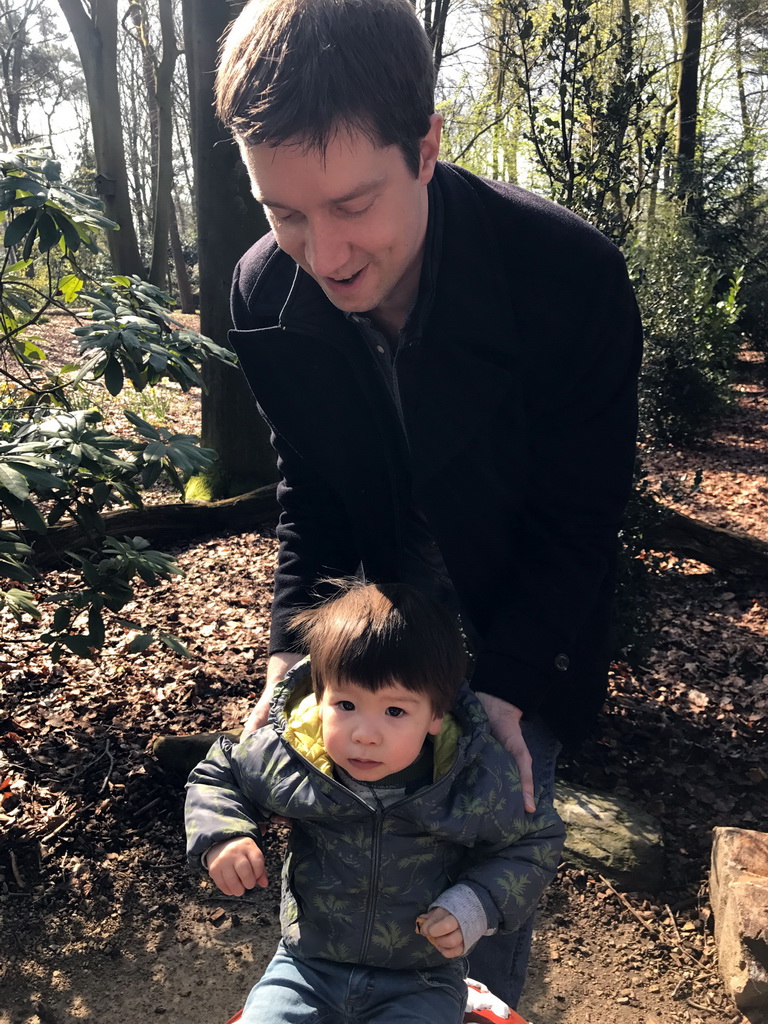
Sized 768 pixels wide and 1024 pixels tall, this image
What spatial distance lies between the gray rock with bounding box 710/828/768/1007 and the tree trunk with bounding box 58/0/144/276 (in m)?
13.6

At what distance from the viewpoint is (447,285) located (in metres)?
1.71

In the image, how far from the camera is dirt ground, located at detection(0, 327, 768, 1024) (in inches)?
112

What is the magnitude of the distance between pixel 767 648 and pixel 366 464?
3.43 meters

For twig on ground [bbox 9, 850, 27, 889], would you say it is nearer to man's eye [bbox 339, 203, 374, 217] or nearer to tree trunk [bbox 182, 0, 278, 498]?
man's eye [bbox 339, 203, 374, 217]

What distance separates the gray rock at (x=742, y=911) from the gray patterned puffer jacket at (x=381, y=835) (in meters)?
1.40

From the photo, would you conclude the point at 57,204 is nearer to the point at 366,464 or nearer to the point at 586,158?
the point at 366,464

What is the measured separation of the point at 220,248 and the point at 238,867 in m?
5.44

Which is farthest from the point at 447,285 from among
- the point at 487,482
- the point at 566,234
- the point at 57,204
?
the point at 57,204

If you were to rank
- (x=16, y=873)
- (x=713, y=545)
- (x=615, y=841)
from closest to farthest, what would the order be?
(x=16, y=873)
(x=615, y=841)
(x=713, y=545)

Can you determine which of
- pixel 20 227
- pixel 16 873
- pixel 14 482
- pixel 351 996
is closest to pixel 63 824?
pixel 16 873

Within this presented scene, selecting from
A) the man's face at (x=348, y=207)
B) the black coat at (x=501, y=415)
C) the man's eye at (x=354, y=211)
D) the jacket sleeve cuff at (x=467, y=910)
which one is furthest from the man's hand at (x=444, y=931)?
the man's eye at (x=354, y=211)

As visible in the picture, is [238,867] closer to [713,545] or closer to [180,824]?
[180,824]

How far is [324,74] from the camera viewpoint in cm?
138

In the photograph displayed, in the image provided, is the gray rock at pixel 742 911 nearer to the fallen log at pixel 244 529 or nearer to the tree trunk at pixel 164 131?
the fallen log at pixel 244 529
